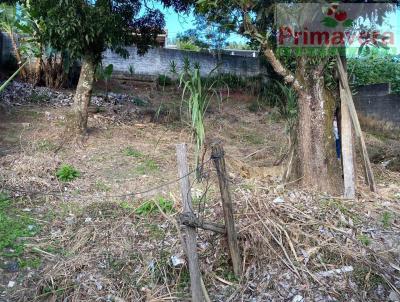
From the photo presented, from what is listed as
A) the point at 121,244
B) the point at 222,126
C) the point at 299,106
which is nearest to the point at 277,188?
the point at 299,106

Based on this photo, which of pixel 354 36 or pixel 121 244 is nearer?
pixel 121 244


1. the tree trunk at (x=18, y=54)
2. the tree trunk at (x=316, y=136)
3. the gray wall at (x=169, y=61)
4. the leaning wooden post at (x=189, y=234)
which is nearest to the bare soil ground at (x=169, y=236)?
the tree trunk at (x=316, y=136)

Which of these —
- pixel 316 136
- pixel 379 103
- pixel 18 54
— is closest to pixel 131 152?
pixel 316 136

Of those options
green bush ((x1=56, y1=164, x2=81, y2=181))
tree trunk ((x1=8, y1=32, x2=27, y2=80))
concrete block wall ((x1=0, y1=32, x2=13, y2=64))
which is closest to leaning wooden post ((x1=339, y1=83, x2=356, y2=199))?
green bush ((x1=56, y1=164, x2=81, y2=181))

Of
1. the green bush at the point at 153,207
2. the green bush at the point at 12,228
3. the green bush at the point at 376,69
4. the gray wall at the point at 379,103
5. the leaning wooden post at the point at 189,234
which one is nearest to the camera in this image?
the leaning wooden post at the point at 189,234

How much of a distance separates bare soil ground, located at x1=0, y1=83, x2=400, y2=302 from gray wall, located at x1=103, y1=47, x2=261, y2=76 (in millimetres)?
6811

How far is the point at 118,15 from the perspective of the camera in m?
6.40

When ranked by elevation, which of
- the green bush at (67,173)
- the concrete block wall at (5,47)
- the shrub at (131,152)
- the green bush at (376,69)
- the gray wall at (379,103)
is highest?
the concrete block wall at (5,47)

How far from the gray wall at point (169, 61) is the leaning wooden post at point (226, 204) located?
9222 mm

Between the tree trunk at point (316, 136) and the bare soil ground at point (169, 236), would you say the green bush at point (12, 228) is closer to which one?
the bare soil ground at point (169, 236)

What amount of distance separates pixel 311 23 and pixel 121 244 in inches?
115

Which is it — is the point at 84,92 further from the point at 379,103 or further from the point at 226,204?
the point at 379,103

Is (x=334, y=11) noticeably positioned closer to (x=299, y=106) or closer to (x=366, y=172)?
(x=299, y=106)

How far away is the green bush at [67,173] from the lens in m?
5.28
